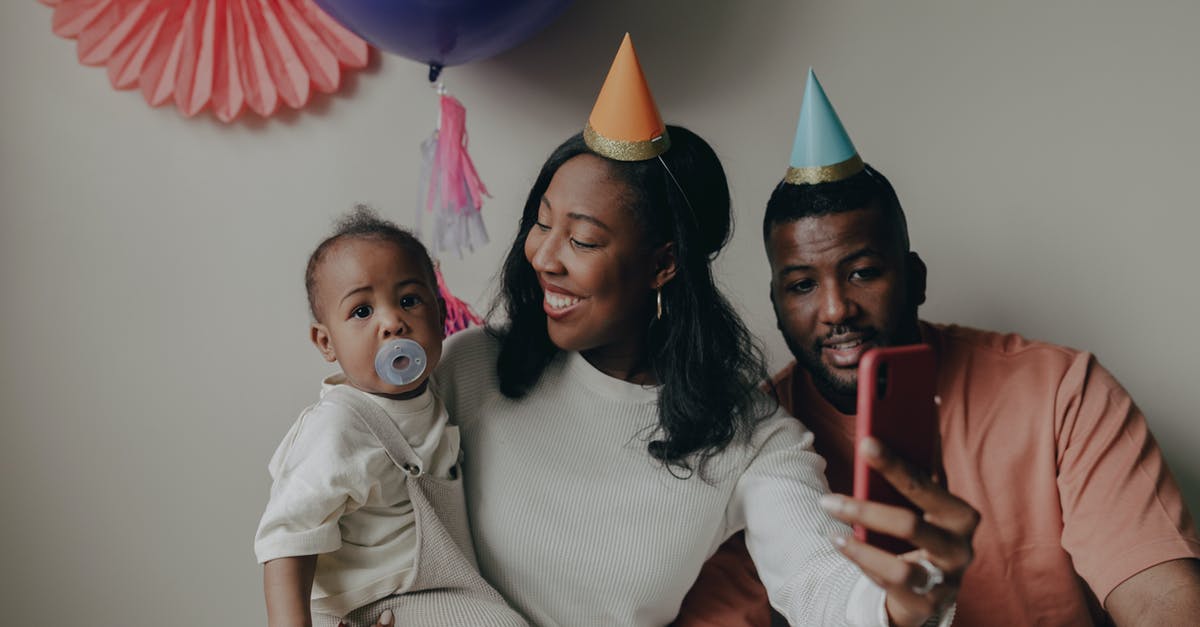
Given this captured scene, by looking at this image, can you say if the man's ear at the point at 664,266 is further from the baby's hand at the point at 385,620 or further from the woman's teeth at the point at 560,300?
the baby's hand at the point at 385,620

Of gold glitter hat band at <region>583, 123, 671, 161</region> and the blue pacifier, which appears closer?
the blue pacifier

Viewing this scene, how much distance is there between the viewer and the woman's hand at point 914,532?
94cm

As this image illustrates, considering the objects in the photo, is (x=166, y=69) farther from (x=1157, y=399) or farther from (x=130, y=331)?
(x=1157, y=399)

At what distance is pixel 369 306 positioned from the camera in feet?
4.14

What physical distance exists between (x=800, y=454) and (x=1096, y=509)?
0.44m

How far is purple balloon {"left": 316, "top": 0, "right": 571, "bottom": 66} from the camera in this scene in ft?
4.78

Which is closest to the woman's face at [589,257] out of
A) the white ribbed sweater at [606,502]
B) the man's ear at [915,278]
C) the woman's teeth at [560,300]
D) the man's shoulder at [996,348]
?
the woman's teeth at [560,300]

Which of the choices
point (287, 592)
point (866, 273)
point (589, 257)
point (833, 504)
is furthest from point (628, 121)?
point (287, 592)

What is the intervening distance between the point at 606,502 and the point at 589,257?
0.34 metres

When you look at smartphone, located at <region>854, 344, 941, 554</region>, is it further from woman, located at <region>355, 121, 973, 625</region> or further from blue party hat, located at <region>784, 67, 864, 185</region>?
blue party hat, located at <region>784, 67, 864, 185</region>

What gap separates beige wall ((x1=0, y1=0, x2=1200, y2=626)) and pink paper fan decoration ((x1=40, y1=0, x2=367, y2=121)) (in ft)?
0.19

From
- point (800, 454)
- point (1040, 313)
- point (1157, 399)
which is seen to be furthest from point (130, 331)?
point (1157, 399)

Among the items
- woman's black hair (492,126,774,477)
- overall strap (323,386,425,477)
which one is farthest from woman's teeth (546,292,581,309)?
overall strap (323,386,425,477)

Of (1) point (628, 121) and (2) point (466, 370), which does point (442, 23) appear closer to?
(1) point (628, 121)
